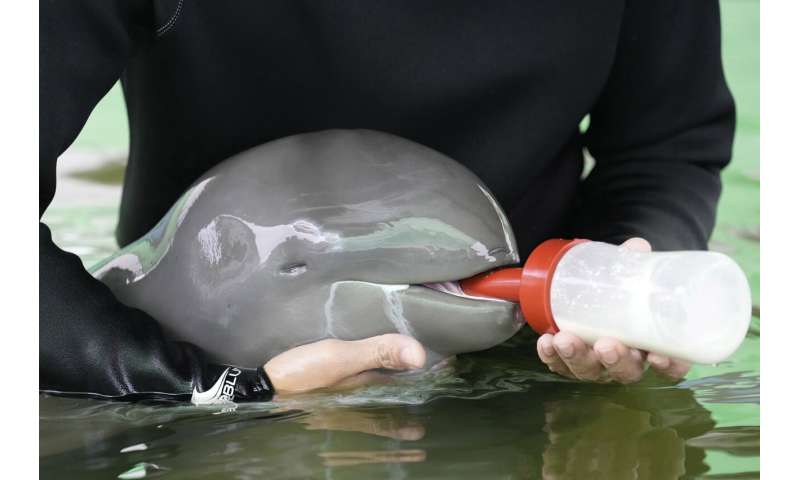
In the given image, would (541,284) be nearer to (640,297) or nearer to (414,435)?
(640,297)

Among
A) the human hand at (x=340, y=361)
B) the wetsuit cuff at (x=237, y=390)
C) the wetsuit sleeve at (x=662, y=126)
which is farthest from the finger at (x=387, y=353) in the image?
the wetsuit sleeve at (x=662, y=126)

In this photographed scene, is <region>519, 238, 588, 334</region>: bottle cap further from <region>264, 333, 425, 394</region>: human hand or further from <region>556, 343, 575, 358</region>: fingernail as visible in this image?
<region>264, 333, 425, 394</region>: human hand

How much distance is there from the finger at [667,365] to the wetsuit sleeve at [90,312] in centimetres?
51

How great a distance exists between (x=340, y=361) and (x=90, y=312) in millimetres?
336

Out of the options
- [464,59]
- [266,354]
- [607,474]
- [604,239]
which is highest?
[464,59]

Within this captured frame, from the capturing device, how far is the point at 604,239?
77.5 inches

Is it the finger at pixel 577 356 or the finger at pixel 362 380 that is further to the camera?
the finger at pixel 362 380

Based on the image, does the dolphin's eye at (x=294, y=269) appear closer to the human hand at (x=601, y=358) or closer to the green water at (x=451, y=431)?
the green water at (x=451, y=431)

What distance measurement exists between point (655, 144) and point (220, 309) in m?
0.99

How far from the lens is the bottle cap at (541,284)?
1397mm

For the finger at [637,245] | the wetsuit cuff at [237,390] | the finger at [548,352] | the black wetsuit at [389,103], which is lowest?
the wetsuit cuff at [237,390]

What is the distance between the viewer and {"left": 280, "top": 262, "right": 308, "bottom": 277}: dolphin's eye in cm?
158
